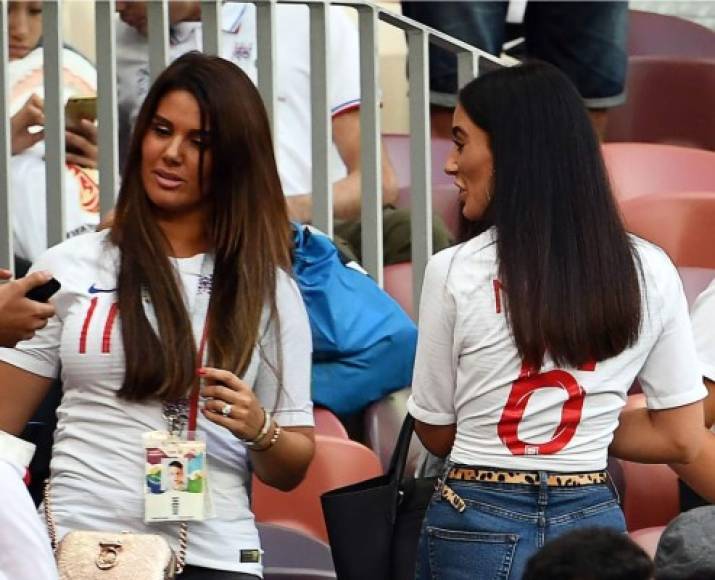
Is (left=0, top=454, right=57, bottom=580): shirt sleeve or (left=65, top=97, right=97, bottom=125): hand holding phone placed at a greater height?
(left=65, top=97, right=97, bottom=125): hand holding phone

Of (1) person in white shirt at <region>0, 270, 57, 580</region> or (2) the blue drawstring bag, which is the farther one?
(2) the blue drawstring bag

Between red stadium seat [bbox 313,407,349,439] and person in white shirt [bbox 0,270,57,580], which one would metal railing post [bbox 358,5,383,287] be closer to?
red stadium seat [bbox 313,407,349,439]

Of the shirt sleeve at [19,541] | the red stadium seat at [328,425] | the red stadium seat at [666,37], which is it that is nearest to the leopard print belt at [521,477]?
the shirt sleeve at [19,541]

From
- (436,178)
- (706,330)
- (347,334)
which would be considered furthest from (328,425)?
(436,178)

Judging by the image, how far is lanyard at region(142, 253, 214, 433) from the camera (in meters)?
3.84

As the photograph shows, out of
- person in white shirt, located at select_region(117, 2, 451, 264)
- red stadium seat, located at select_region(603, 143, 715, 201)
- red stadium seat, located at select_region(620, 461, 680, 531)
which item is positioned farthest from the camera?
red stadium seat, located at select_region(603, 143, 715, 201)

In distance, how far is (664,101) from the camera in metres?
8.21

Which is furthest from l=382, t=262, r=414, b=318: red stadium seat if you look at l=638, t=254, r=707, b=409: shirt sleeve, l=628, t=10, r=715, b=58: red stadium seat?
l=628, t=10, r=715, b=58: red stadium seat

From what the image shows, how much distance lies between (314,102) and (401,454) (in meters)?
1.80

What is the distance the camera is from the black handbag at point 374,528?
3.85 meters

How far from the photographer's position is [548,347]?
3654mm

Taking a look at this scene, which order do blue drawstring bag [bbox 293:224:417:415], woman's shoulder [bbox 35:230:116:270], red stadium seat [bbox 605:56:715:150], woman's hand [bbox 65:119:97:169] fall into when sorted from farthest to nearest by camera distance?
red stadium seat [bbox 605:56:715:150] < woman's hand [bbox 65:119:97:169] < blue drawstring bag [bbox 293:224:417:415] < woman's shoulder [bbox 35:230:116:270]

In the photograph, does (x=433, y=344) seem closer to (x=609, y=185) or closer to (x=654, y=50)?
(x=609, y=185)

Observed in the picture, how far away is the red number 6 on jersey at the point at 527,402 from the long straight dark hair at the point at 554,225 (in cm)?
3
